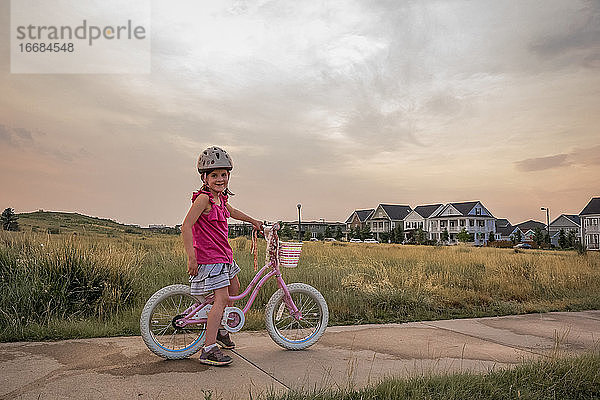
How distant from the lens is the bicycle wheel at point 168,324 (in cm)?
466

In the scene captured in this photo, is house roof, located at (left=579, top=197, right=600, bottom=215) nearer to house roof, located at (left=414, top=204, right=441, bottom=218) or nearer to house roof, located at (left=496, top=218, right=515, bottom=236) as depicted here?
house roof, located at (left=414, top=204, right=441, bottom=218)

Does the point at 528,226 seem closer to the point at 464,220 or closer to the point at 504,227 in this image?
the point at 504,227

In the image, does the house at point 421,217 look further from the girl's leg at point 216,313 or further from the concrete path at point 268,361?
the girl's leg at point 216,313

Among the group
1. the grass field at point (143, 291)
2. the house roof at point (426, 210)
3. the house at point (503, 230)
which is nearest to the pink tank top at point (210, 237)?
the grass field at point (143, 291)

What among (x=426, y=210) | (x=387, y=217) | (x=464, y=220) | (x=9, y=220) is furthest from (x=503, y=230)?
(x=9, y=220)

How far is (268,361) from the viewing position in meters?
4.78

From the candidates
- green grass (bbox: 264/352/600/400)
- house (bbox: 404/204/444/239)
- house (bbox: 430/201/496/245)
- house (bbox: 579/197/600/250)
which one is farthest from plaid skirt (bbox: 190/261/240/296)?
house (bbox: 404/204/444/239)

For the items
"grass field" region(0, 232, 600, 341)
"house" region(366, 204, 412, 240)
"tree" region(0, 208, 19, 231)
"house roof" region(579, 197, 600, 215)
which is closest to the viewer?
"grass field" region(0, 232, 600, 341)

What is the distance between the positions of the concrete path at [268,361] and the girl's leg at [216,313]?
0.27 meters

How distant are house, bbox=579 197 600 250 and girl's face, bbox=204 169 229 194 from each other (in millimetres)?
70818

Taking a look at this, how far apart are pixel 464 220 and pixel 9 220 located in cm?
7764

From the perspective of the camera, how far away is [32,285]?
6.71 metres

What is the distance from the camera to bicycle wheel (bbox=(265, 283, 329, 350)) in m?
5.21

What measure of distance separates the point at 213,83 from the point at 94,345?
23.4 ft
